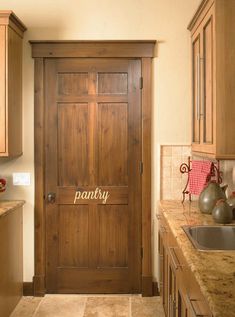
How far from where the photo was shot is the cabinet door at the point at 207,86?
2.71 metres

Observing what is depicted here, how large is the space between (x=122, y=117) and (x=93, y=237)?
1103 mm

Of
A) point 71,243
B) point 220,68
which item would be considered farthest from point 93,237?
point 220,68

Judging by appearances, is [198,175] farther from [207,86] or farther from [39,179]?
[39,179]

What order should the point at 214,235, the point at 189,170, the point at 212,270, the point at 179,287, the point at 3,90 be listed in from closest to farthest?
1. the point at 212,270
2. the point at 179,287
3. the point at 214,235
4. the point at 3,90
5. the point at 189,170

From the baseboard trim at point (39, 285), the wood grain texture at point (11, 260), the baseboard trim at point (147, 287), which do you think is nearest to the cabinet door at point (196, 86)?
the baseboard trim at point (147, 287)

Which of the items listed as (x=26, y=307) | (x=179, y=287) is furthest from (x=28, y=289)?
(x=179, y=287)

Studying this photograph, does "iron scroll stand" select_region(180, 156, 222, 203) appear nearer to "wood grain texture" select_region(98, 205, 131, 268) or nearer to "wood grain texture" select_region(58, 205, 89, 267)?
"wood grain texture" select_region(98, 205, 131, 268)

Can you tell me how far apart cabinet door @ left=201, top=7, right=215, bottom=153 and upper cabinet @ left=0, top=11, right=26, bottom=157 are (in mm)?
1506

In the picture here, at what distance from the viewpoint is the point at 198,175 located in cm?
352

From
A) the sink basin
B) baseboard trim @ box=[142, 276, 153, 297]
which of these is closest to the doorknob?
baseboard trim @ box=[142, 276, 153, 297]

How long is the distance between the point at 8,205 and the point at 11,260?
1.45ft

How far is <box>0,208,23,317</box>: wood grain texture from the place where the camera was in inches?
124

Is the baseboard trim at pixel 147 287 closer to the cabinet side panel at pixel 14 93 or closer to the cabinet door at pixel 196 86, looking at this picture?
the cabinet door at pixel 196 86

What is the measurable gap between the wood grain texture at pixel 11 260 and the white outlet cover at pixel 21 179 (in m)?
0.23
